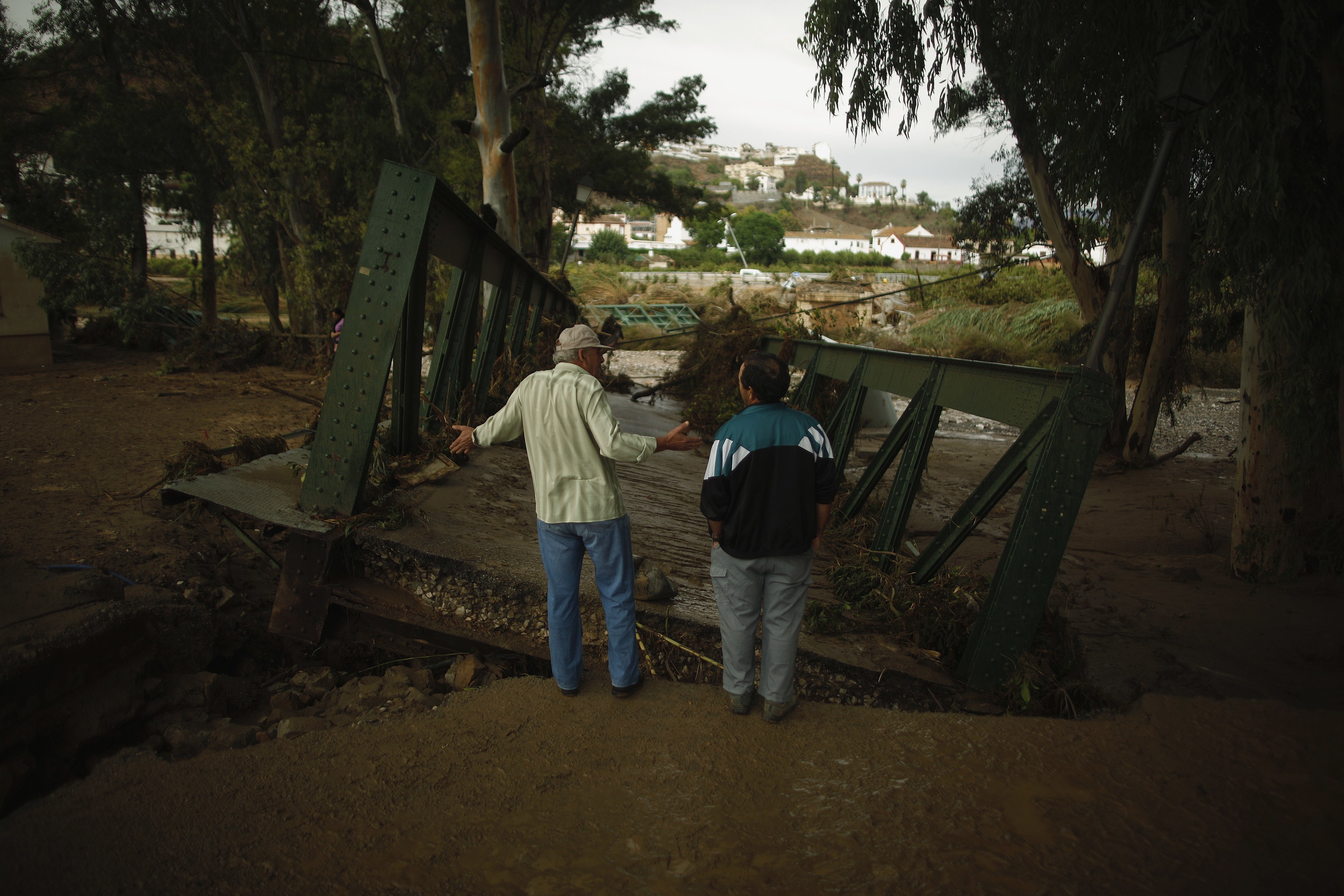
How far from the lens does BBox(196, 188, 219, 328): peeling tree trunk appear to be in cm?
1867

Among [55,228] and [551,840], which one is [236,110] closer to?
[55,228]

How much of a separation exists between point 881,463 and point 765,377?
2519 mm

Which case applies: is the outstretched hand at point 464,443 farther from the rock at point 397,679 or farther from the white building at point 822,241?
the white building at point 822,241

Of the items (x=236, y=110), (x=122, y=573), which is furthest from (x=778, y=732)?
(x=236, y=110)

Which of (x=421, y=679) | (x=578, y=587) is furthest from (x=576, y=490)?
(x=421, y=679)

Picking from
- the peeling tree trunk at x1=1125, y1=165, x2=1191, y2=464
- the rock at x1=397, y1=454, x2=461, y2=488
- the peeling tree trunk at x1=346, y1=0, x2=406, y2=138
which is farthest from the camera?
the peeling tree trunk at x1=346, y1=0, x2=406, y2=138

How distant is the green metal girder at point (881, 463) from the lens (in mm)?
5355

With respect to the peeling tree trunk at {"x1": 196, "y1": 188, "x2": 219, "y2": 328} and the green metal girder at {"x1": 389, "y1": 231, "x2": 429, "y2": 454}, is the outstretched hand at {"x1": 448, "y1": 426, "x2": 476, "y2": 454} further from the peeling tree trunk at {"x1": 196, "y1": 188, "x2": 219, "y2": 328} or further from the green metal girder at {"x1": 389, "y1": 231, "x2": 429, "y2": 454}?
the peeling tree trunk at {"x1": 196, "y1": 188, "x2": 219, "y2": 328}

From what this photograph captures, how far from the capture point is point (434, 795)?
2.97 metres

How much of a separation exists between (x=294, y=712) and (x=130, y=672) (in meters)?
0.76

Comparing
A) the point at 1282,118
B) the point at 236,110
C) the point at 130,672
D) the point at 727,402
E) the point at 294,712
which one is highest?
the point at 236,110

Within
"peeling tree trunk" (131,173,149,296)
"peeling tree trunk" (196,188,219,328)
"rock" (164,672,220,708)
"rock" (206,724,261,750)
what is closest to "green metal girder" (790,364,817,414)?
"rock" (164,672,220,708)

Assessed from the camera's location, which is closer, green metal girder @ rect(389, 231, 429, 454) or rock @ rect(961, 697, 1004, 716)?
rock @ rect(961, 697, 1004, 716)

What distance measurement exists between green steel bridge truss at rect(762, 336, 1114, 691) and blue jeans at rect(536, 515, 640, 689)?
68.4 inches
